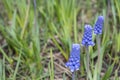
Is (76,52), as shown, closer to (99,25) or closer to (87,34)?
(87,34)

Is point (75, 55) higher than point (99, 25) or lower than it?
lower

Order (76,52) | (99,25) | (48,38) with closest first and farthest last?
1. (76,52)
2. (99,25)
3. (48,38)

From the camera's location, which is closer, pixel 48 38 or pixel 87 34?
pixel 87 34

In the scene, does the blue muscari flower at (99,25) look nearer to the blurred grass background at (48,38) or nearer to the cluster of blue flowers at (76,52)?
the cluster of blue flowers at (76,52)

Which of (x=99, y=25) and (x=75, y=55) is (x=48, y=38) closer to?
(x=99, y=25)

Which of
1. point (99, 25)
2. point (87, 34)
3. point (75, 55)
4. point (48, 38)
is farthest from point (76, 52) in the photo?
point (48, 38)

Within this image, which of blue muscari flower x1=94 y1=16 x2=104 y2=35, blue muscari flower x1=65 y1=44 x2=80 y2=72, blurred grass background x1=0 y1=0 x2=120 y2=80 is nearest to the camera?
blue muscari flower x1=65 y1=44 x2=80 y2=72

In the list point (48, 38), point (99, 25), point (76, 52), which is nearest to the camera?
point (76, 52)

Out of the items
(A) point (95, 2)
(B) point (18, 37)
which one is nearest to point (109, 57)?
(B) point (18, 37)

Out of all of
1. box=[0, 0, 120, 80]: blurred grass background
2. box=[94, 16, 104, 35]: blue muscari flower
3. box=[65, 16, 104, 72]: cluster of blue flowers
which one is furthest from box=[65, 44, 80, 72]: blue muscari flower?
box=[0, 0, 120, 80]: blurred grass background

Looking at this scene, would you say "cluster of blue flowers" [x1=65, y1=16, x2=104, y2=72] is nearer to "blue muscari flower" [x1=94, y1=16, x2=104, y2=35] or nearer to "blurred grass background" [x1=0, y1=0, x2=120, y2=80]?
"blue muscari flower" [x1=94, y1=16, x2=104, y2=35]
